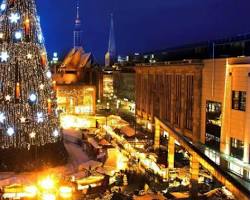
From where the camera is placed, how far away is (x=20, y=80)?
21.8 m

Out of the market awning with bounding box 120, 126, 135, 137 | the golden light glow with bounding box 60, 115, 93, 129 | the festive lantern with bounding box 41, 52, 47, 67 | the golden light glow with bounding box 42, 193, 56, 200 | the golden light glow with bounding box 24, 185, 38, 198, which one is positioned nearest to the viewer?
the golden light glow with bounding box 42, 193, 56, 200

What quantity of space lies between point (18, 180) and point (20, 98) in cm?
446

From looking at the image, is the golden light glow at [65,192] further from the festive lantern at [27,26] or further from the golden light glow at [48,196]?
the festive lantern at [27,26]

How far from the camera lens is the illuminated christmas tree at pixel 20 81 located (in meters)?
21.8

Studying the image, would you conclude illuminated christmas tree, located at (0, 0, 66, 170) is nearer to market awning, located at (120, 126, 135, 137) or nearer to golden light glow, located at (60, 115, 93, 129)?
market awning, located at (120, 126, 135, 137)

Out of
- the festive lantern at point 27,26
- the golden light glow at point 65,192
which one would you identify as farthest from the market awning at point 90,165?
the festive lantern at point 27,26

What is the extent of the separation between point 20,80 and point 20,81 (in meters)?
0.06

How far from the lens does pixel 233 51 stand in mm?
36188

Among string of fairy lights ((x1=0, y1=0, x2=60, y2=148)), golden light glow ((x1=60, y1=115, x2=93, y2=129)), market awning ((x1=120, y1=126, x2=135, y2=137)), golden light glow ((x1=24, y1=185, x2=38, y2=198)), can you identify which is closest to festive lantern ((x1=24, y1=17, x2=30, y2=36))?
string of fairy lights ((x1=0, y1=0, x2=60, y2=148))

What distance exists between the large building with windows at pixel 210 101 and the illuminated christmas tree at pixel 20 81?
10.6 metres

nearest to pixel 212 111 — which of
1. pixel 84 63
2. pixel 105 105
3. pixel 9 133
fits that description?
pixel 9 133

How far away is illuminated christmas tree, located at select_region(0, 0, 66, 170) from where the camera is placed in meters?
21.8

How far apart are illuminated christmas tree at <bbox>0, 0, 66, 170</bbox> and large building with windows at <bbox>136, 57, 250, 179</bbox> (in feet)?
34.8

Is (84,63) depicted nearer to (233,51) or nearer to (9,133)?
(233,51)
